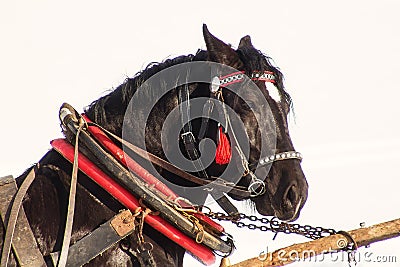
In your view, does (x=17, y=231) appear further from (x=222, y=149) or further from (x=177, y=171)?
(x=222, y=149)

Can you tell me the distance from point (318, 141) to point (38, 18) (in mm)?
7102

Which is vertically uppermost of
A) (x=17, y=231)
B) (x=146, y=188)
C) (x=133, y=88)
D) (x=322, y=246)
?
(x=133, y=88)

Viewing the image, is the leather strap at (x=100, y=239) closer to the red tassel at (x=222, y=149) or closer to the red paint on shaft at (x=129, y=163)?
the red paint on shaft at (x=129, y=163)

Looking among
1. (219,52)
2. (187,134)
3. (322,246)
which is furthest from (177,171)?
(322,246)

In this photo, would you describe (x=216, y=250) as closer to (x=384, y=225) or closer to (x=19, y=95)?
(x=384, y=225)

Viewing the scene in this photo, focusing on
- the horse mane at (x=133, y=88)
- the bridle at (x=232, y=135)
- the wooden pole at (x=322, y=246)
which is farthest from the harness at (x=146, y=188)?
the wooden pole at (x=322, y=246)

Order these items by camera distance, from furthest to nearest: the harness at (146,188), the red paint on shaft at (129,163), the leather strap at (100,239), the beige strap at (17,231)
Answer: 1. the red paint on shaft at (129,163)
2. the harness at (146,188)
3. the leather strap at (100,239)
4. the beige strap at (17,231)

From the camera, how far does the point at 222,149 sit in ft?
11.6

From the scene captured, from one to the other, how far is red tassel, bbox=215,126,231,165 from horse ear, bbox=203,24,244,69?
0.42 metres

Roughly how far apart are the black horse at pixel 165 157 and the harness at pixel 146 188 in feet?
0.17

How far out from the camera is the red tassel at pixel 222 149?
139 inches

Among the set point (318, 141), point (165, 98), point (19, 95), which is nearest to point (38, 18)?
point (19, 95)

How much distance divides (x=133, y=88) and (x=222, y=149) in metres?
0.66

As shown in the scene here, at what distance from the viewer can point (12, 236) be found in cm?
304
